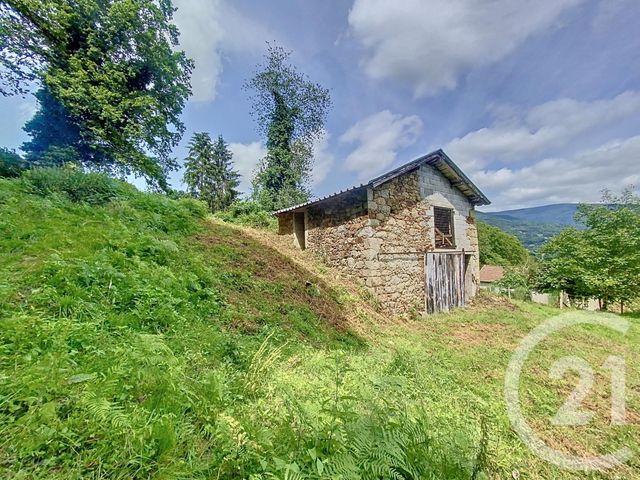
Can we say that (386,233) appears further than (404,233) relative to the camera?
No

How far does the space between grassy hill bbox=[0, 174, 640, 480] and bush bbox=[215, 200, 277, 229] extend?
670cm

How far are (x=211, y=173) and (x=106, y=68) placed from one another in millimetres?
14310

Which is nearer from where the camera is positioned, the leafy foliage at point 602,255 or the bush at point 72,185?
the bush at point 72,185

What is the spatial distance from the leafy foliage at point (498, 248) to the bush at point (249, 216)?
3782cm

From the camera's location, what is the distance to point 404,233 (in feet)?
27.8

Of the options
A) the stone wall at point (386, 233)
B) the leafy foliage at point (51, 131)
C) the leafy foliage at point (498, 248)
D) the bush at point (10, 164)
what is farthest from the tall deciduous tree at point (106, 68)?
the leafy foliage at point (498, 248)

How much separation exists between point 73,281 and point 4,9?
1354 cm

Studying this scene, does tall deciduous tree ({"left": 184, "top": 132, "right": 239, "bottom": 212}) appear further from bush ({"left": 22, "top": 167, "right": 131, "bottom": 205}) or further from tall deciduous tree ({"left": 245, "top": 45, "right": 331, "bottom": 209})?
bush ({"left": 22, "top": 167, "right": 131, "bottom": 205})

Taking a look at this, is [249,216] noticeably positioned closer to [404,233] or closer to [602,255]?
[404,233]

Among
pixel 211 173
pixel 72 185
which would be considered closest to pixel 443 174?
pixel 72 185

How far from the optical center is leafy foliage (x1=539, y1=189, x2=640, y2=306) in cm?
1460

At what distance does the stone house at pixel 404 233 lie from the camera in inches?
309

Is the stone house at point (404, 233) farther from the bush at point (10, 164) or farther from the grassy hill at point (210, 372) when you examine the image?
the bush at point (10, 164)

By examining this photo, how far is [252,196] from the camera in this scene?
2022cm
